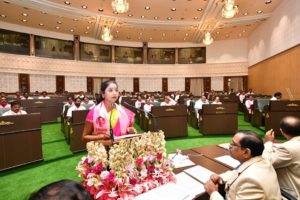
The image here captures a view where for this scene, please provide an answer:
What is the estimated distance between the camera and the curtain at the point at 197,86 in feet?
66.3

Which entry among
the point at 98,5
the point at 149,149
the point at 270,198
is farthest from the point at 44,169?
the point at 98,5

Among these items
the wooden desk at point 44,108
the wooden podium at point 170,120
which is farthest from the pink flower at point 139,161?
the wooden desk at point 44,108

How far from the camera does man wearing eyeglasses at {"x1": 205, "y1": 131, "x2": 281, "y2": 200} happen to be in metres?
1.37

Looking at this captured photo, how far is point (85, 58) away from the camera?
17688 mm

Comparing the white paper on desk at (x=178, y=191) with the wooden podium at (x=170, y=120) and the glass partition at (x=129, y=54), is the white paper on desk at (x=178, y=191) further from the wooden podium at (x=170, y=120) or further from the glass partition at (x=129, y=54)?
the glass partition at (x=129, y=54)

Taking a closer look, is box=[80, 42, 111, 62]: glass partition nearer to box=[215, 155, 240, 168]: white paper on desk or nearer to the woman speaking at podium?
the woman speaking at podium

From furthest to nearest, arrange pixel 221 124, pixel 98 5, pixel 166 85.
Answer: pixel 166 85 → pixel 98 5 → pixel 221 124

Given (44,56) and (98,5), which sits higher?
(98,5)

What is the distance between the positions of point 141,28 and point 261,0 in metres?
8.03

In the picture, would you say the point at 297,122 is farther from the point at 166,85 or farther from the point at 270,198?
the point at 166,85

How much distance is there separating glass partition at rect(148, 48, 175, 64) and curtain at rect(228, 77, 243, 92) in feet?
19.4

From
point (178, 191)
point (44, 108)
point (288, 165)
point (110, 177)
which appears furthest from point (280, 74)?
point (110, 177)

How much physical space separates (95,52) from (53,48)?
3.42 m

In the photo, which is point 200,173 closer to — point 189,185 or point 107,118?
point 189,185
